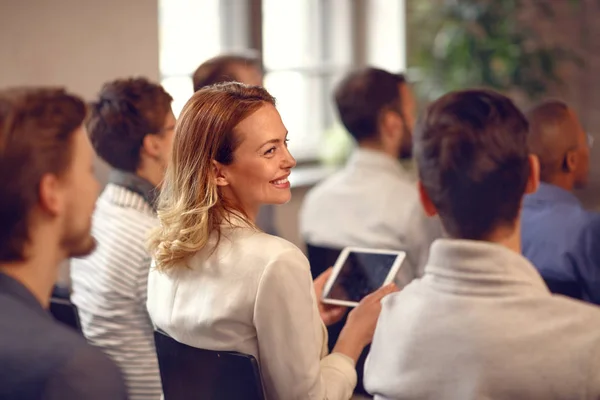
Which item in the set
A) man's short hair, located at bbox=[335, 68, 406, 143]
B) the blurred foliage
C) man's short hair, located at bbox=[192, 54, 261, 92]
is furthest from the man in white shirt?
the blurred foliage

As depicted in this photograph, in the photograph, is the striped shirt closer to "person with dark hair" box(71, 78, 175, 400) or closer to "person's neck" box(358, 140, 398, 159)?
"person with dark hair" box(71, 78, 175, 400)

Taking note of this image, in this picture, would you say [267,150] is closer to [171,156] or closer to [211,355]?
[171,156]

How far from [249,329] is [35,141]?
0.56m

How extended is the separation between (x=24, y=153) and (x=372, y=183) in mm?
1912

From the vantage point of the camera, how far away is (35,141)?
115cm

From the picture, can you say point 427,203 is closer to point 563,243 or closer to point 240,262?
point 240,262

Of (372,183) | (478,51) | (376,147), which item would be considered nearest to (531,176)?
(372,183)

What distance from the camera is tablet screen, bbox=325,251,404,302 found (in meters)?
A: 1.80

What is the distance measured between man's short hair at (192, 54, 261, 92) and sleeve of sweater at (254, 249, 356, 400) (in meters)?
0.95

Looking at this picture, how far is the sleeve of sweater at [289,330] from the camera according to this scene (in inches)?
58.0

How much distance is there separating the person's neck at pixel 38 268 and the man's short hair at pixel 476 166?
64cm

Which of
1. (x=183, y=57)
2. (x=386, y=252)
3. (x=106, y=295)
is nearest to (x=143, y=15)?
(x=183, y=57)

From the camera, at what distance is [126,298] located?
2.10m

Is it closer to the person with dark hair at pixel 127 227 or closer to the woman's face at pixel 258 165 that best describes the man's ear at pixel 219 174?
the woman's face at pixel 258 165
